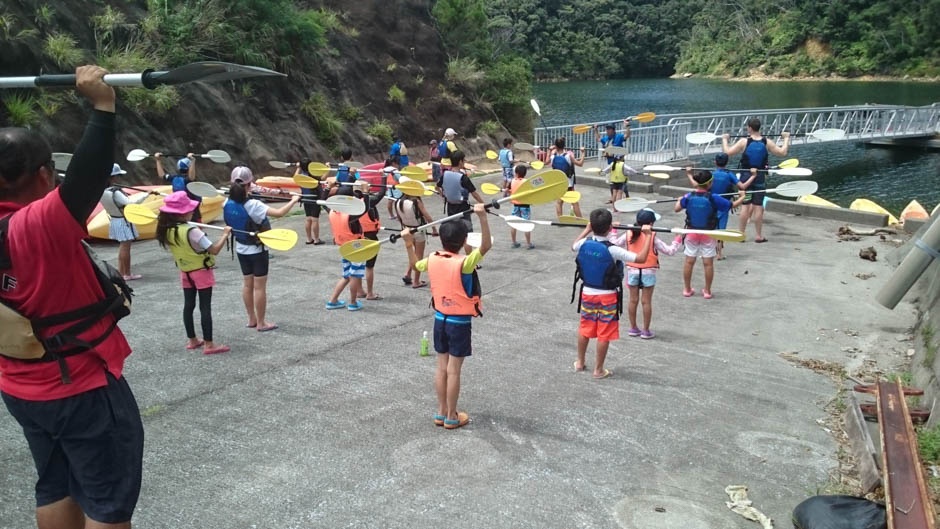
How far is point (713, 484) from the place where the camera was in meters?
4.66

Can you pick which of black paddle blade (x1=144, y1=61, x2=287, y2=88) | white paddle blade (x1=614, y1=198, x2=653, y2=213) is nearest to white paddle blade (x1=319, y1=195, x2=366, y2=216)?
white paddle blade (x1=614, y1=198, x2=653, y2=213)

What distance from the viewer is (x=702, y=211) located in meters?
8.83

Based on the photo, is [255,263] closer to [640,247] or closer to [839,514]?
[640,247]

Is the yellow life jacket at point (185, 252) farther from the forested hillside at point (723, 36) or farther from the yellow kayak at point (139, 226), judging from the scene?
the forested hillside at point (723, 36)

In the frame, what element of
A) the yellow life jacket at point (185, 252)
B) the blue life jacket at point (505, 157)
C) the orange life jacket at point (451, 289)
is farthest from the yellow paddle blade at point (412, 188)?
the blue life jacket at point (505, 157)

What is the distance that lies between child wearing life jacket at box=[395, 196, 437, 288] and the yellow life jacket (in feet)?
9.32

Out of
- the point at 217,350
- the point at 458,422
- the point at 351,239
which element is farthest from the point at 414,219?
the point at 458,422

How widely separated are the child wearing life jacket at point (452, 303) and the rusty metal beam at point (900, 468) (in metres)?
2.82

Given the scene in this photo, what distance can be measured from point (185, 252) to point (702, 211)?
612 cm

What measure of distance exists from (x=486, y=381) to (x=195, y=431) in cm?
250

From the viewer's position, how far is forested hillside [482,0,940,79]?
192 ft

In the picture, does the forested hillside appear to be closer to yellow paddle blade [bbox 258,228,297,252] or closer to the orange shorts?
yellow paddle blade [bbox 258,228,297,252]

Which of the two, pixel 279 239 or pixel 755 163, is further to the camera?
pixel 755 163

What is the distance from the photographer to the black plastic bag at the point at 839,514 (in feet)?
12.6
